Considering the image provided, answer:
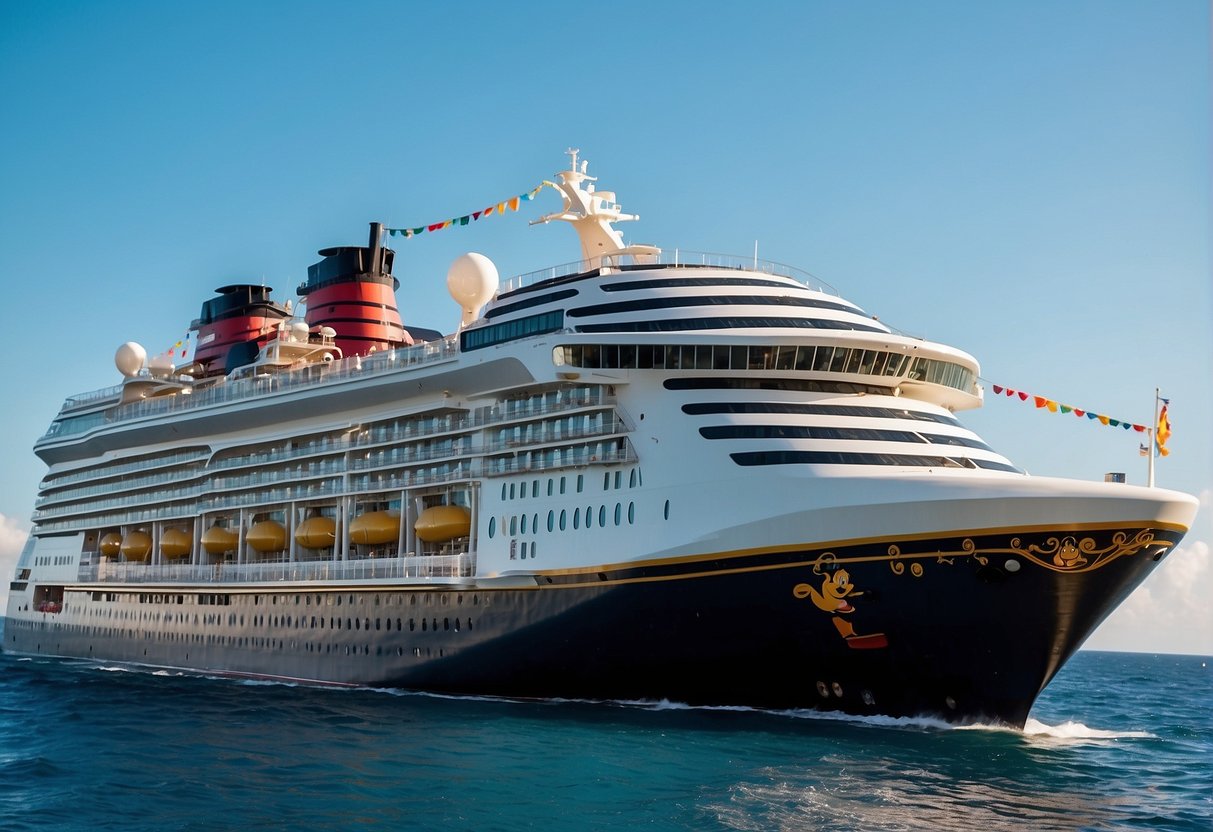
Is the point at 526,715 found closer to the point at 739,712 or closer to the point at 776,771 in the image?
the point at 739,712

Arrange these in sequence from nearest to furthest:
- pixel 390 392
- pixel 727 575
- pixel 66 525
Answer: pixel 727 575 < pixel 390 392 < pixel 66 525

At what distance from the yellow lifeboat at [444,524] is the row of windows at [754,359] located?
5.79 m

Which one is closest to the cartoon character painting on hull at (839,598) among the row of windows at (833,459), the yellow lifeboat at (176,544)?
the row of windows at (833,459)

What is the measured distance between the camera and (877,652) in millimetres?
25156

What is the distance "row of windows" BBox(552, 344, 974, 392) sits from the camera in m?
28.7

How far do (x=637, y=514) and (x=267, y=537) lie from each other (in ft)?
56.9

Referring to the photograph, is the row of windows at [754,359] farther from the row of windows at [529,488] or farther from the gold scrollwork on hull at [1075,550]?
the gold scrollwork on hull at [1075,550]

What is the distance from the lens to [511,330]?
33.0 m

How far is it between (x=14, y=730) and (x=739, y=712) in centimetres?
1603

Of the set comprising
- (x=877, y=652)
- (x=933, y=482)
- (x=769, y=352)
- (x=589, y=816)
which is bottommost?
(x=589, y=816)

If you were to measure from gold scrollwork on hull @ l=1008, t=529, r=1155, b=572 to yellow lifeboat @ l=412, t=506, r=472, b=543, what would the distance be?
15.3 metres

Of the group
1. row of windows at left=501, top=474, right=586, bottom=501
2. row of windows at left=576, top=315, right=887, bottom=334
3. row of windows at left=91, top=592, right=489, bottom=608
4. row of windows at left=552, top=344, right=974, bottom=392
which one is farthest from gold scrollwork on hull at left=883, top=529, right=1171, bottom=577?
row of windows at left=91, top=592, right=489, bottom=608

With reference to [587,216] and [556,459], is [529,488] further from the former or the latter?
[587,216]

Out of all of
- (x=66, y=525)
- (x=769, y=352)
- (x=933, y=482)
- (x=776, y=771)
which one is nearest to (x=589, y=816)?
(x=776, y=771)
